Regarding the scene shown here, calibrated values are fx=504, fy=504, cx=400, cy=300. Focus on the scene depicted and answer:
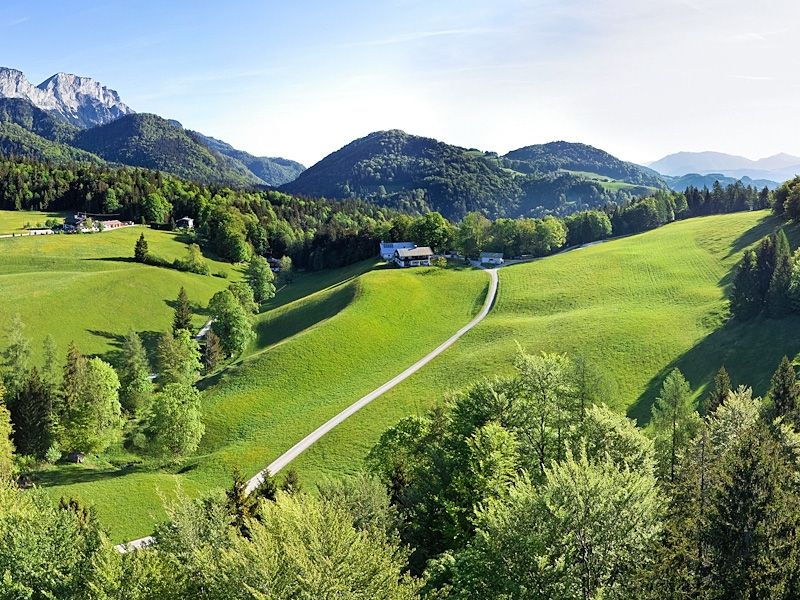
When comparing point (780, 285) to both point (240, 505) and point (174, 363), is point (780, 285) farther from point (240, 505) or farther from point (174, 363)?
point (174, 363)

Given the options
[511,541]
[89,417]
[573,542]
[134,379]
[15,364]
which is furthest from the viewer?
[134,379]

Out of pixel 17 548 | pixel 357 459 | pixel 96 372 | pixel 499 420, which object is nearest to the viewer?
pixel 17 548

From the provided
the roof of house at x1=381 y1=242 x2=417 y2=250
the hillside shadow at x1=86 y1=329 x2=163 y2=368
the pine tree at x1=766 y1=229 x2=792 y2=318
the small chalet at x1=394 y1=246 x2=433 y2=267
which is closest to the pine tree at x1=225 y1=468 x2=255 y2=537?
the hillside shadow at x1=86 y1=329 x2=163 y2=368

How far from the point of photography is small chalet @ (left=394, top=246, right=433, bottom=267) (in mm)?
123312

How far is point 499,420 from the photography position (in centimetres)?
3462

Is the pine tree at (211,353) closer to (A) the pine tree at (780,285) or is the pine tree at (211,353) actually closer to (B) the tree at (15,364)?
(B) the tree at (15,364)

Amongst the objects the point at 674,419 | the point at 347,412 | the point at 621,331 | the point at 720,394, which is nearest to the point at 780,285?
the point at 621,331

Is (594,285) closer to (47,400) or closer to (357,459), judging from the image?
(357,459)

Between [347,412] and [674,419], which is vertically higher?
[674,419]

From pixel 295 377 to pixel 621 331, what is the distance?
48101mm

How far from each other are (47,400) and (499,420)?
1911 inches

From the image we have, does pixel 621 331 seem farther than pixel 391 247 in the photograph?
No

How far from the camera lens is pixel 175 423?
52344 millimetres

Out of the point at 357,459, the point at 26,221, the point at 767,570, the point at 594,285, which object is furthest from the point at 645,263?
the point at 26,221
